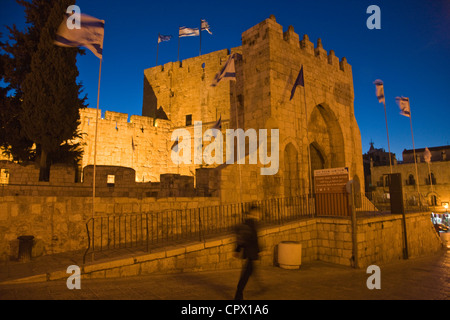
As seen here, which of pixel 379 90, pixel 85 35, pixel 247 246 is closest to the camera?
pixel 247 246

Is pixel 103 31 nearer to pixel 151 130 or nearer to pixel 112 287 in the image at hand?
pixel 112 287

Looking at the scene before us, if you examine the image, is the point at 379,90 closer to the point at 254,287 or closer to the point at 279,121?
the point at 279,121

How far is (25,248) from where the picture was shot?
21.3 ft

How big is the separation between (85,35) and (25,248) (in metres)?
5.31

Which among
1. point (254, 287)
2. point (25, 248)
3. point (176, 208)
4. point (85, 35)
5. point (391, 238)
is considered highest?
point (85, 35)

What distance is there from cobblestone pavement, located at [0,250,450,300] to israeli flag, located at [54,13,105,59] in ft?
18.0

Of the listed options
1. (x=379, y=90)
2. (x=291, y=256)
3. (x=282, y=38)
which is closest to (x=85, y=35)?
(x=291, y=256)

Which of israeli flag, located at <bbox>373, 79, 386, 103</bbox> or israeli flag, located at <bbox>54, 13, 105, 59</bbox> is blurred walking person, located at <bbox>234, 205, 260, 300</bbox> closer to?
israeli flag, located at <bbox>54, 13, 105, 59</bbox>

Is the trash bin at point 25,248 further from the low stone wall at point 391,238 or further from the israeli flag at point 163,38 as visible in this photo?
the israeli flag at point 163,38

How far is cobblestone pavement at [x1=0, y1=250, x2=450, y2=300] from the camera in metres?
4.67

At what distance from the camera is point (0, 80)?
12.5 metres

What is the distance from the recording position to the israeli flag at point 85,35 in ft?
22.6
